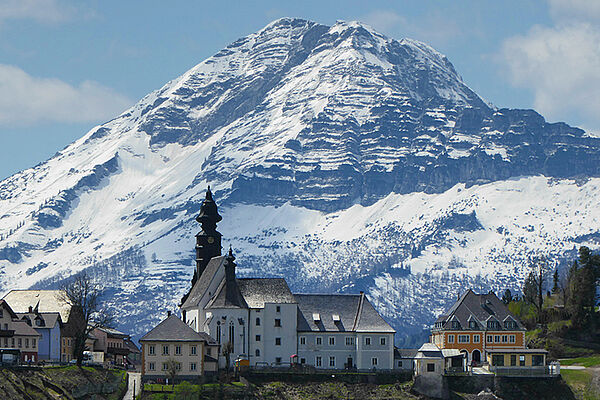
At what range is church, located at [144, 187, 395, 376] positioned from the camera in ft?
503

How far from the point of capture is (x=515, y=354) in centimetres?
15100

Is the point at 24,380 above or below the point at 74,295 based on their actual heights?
below

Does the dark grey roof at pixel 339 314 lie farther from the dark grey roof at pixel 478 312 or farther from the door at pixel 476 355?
the door at pixel 476 355

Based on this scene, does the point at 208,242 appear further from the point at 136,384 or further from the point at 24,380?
the point at 24,380

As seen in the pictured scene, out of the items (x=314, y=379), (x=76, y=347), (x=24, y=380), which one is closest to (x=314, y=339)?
(x=314, y=379)

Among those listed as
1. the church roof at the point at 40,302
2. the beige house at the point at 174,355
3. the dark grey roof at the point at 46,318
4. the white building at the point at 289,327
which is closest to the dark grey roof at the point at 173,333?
the beige house at the point at 174,355

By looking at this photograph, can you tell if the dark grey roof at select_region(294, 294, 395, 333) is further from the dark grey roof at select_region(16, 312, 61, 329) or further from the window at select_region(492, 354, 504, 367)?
the dark grey roof at select_region(16, 312, 61, 329)

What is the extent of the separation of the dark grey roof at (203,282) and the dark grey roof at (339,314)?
11.6 meters

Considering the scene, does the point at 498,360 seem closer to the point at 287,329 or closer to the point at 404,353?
the point at 404,353

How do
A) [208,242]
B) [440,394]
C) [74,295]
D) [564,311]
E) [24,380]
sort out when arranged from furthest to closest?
[208,242] < [564,311] < [74,295] < [440,394] < [24,380]

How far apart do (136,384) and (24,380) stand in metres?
25.5

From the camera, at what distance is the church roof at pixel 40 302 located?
157375 mm

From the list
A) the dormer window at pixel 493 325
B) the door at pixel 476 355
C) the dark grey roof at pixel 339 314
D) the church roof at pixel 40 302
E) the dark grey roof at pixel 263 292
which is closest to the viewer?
the dark grey roof at pixel 263 292

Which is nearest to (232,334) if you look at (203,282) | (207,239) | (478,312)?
(203,282)
